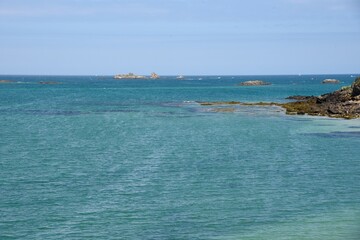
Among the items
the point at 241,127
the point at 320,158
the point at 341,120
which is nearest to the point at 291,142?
the point at 320,158

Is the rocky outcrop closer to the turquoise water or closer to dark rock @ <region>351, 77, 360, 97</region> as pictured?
dark rock @ <region>351, 77, 360, 97</region>

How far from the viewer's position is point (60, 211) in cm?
2627

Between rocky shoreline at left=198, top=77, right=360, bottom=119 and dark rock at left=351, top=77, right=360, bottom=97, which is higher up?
dark rock at left=351, top=77, right=360, bottom=97

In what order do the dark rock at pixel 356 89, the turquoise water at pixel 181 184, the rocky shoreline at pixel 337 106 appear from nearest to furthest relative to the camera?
the turquoise water at pixel 181 184
the rocky shoreline at pixel 337 106
the dark rock at pixel 356 89

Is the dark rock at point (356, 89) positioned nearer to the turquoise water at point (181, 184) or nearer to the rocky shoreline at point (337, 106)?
the rocky shoreline at point (337, 106)

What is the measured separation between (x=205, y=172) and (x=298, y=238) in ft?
42.8

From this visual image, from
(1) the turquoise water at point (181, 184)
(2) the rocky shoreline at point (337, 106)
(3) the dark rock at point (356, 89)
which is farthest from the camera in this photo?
(3) the dark rock at point (356, 89)

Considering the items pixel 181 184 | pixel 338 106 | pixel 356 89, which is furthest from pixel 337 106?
pixel 181 184

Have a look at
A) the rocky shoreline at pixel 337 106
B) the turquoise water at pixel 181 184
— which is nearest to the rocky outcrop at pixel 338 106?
the rocky shoreline at pixel 337 106

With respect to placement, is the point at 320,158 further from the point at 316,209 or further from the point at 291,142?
the point at 316,209

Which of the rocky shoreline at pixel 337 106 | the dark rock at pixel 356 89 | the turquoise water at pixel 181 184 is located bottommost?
the turquoise water at pixel 181 184

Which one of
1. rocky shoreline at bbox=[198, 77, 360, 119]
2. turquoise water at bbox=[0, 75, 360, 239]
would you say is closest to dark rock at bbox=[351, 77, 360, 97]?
rocky shoreline at bbox=[198, 77, 360, 119]

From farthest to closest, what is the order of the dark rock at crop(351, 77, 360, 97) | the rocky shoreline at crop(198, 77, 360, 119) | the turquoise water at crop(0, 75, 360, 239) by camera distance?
the dark rock at crop(351, 77, 360, 97), the rocky shoreline at crop(198, 77, 360, 119), the turquoise water at crop(0, 75, 360, 239)

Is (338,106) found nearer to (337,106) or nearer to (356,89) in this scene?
(337,106)
